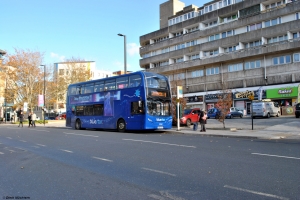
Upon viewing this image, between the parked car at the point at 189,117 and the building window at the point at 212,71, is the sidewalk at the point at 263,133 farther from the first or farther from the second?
the building window at the point at 212,71

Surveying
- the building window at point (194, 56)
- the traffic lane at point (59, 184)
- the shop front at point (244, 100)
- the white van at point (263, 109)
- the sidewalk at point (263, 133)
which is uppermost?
the building window at point (194, 56)

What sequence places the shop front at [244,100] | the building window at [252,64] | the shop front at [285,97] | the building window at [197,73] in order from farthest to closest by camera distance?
1. the building window at [197,73]
2. the building window at [252,64]
3. the shop front at [244,100]
4. the shop front at [285,97]

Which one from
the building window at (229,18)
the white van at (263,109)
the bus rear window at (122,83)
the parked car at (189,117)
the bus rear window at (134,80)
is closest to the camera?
the bus rear window at (134,80)

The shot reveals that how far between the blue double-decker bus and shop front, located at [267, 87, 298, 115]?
2448 centimetres

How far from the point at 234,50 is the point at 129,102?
31290 mm

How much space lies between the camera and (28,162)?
7773 mm

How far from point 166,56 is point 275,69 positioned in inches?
879

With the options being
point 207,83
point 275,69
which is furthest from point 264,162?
point 207,83

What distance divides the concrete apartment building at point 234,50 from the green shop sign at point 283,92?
0.16 feet

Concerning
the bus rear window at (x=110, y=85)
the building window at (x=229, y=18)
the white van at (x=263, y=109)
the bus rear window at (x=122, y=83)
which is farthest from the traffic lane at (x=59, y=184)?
the building window at (x=229, y=18)

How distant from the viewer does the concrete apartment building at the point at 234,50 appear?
125 feet

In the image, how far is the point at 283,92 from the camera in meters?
37.4

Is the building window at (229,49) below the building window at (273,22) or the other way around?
below

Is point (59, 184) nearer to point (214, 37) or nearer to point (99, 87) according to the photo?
point (99, 87)
